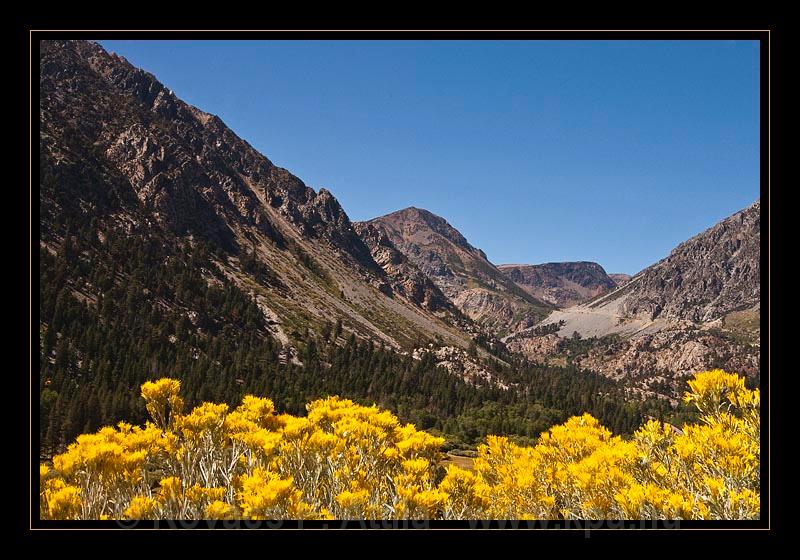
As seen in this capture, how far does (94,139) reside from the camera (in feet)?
567

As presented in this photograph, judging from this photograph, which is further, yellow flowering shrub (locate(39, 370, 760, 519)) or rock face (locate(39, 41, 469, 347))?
rock face (locate(39, 41, 469, 347))

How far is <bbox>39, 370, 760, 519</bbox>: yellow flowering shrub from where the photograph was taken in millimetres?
4984

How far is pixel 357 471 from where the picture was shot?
5.89 metres

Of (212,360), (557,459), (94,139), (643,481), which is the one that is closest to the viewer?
(643,481)

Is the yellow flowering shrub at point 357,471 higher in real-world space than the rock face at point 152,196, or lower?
lower

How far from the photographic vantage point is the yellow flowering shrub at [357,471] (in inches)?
196

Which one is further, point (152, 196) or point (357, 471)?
point (152, 196)

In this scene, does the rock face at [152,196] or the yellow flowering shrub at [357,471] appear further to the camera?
the rock face at [152,196]

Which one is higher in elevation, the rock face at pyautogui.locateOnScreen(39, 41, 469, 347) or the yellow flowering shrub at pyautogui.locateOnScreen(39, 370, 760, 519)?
the rock face at pyautogui.locateOnScreen(39, 41, 469, 347)

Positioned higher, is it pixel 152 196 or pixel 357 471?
pixel 152 196
